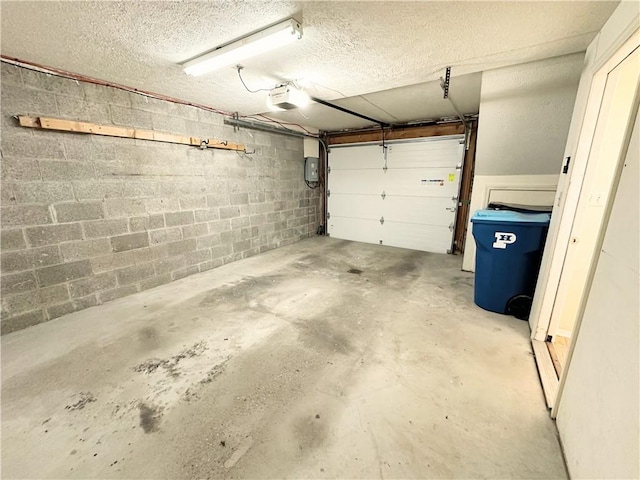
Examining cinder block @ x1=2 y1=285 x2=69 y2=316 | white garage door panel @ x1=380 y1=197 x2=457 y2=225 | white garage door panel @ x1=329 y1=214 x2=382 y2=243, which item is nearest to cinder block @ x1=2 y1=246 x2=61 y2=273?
cinder block @ x1=2 y1=285 x2=69 y2=316

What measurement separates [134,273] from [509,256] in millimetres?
3949

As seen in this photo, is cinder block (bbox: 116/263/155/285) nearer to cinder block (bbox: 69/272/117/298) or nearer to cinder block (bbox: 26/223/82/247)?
cinder block (bbox: 69/272/117/298)

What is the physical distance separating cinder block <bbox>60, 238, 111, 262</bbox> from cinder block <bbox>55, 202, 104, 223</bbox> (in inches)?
9.2

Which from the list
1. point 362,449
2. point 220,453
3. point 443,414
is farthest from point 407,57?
point 220,453

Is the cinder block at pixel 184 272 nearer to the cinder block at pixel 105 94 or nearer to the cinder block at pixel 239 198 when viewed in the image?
the cinder block at pixel 239 198

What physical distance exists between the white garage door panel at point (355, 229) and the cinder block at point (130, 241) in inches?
150

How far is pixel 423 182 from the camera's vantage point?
4.82 metres

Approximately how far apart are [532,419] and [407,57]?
2577 millimetres

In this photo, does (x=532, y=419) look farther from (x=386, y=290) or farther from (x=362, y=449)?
(x=386, y=290)

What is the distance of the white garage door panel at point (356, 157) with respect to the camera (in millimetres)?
5211

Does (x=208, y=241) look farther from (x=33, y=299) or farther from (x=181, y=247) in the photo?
(x=33, y=299)

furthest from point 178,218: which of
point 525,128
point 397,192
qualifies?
point 525,128

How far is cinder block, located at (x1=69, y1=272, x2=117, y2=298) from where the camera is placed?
259 cm

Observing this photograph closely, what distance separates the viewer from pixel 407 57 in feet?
6.86
